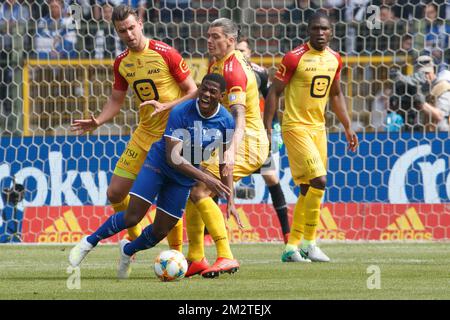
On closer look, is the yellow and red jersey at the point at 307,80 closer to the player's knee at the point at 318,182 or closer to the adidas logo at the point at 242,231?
the player's knee at the point at 318,182

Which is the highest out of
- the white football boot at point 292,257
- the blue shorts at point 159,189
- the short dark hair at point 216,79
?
the short dark hair at point 216,79

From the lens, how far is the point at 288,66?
10.3 m

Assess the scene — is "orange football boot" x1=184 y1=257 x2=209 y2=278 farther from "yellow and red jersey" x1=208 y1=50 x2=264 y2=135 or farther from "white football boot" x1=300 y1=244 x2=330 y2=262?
"white football boot" x1=300 y1=244 x2=330 y2=262

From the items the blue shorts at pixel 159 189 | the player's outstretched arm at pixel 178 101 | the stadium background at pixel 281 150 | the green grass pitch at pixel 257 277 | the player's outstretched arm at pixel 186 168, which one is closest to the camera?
the green grass pitch at pixel 257 277

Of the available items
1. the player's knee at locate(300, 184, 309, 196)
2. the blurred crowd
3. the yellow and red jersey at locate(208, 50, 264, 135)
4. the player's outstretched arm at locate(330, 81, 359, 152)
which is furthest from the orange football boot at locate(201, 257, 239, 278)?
the blurred crowd

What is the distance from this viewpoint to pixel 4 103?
14352mm

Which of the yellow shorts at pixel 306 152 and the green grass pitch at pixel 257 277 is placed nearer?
the green grass pitch at pixel 257 277

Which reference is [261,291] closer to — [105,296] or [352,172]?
[105,296]

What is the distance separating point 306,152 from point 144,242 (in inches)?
95.8

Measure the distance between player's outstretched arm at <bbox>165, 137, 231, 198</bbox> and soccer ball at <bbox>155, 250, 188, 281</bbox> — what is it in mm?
574

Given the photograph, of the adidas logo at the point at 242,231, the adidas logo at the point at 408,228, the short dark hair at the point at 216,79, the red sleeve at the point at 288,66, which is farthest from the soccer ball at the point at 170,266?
the adidas logo at the point at 408,228

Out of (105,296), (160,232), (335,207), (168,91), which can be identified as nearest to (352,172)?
(335,207)

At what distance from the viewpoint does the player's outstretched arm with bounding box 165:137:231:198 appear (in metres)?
7.88

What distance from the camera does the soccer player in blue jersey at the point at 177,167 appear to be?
7996mm
